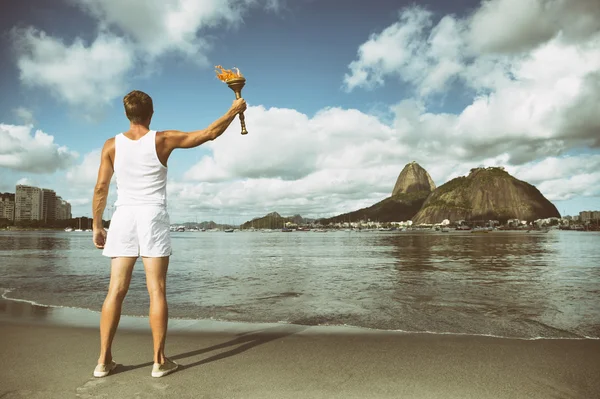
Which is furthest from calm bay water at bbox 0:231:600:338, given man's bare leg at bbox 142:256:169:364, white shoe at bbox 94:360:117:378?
white shoe at bbox 94:360:117:378

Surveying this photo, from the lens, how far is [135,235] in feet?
12.0

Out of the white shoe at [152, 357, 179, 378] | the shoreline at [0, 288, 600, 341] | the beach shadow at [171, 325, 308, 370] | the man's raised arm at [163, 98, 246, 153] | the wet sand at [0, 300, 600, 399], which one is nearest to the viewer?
the wet sand at [0, 300, 600, 399]

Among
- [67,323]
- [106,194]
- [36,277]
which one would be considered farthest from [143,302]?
[36,277]

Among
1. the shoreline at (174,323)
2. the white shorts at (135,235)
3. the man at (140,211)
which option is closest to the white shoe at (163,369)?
the man at (140,211)

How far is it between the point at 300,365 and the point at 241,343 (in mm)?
1119

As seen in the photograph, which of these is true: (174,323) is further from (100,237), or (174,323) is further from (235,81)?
(235,81)

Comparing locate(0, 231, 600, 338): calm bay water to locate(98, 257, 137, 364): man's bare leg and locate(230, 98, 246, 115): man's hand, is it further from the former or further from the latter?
locate(230, 98, 246, 115): man's hand

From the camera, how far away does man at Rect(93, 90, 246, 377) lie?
11.9 feet

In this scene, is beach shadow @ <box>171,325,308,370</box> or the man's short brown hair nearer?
the man's short brown hair

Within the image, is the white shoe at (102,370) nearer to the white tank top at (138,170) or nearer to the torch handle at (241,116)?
the white tank top at (138,170)

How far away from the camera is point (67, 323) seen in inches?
227

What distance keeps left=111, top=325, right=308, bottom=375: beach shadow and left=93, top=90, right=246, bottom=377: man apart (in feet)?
0.69

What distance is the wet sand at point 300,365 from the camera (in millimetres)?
3127

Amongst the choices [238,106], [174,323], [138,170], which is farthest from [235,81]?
[174,323]
